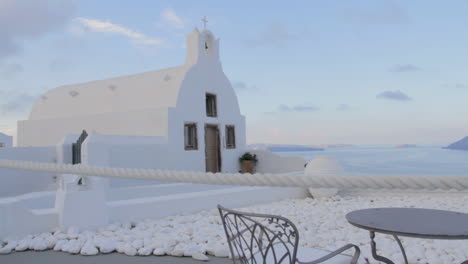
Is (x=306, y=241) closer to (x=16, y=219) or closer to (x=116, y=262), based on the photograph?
(x=116, y=262)

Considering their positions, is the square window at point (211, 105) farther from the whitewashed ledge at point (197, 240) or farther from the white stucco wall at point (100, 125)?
the whitewashed ledge at point (197, 240)

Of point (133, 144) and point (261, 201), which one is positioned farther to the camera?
point (133, 144)

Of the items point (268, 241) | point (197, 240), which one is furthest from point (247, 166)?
point (268, 241)

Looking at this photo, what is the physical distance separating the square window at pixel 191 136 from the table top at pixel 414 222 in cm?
995

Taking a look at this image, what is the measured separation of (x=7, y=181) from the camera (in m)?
9.43

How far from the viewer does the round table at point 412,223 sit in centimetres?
229

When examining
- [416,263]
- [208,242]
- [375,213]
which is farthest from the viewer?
[208,242]

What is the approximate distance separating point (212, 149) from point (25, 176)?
20.3ft

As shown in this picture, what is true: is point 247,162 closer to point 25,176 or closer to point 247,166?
point 247,166

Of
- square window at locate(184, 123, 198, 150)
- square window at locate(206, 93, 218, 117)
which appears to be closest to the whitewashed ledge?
square window at locate(184, 123, 198, 150)

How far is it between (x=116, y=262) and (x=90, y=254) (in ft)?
1.55

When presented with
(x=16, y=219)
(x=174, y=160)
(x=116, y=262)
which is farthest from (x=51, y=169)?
(x=174, y=160)

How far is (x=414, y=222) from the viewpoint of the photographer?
2592mm

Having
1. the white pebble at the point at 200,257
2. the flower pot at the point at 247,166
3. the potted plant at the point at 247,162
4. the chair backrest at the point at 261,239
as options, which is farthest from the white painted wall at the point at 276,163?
the chair backrest at the point at 261,239
